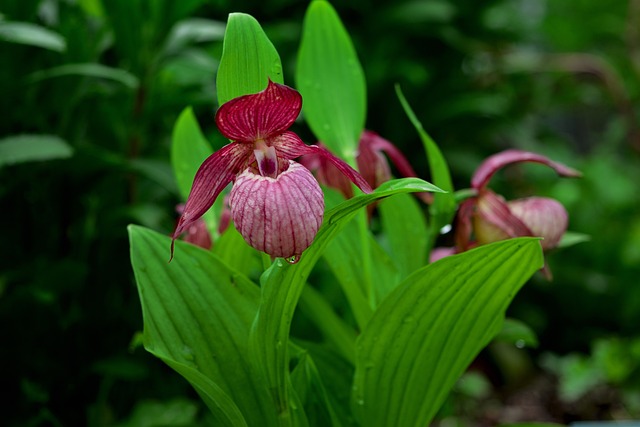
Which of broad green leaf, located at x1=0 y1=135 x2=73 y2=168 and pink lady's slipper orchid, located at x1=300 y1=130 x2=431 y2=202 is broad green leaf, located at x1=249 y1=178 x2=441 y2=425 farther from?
broad green leaf, located at x1=0 y1=135 x2=73 y2=168

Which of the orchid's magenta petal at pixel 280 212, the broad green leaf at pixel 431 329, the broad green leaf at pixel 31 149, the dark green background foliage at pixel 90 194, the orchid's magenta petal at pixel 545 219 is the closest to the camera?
the orchid's magenta petal at pixel 280 212

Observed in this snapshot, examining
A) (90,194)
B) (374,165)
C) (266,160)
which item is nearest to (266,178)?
(266,160)

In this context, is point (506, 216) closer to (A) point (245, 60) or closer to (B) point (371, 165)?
(B) point (371, 165)

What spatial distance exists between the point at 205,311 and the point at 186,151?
23cm

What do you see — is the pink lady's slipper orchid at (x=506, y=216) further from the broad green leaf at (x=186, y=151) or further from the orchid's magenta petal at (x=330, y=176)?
the broad green leaf at (x=186, y=151)

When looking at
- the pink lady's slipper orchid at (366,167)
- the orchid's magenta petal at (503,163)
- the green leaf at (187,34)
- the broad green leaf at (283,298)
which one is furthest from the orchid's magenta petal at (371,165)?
the green leaf at (187,34)

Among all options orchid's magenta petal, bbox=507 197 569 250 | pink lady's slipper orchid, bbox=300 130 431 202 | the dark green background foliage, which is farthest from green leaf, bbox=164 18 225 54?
orchid's magenta petal, bbox=507 197 569 250

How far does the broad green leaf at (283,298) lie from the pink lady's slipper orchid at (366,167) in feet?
0.67

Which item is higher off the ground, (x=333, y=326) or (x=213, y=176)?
(x=213, y=176)

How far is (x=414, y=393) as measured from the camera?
66 centimetres

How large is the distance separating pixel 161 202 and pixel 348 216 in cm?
65

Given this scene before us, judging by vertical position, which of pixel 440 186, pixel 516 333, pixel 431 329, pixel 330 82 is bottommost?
pixel 516 333

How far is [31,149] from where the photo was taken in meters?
0.81

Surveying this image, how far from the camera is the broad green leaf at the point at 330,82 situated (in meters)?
0.74
